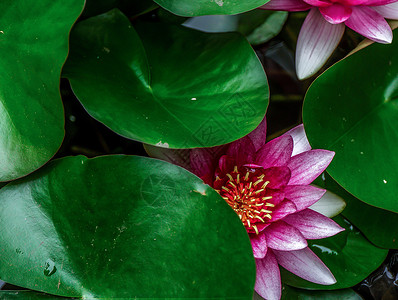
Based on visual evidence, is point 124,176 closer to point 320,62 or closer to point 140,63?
point 140,63

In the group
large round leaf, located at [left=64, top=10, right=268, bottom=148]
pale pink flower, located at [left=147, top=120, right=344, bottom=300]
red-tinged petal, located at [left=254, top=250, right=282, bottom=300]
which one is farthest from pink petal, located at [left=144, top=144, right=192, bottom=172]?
red-tinged petal, located at [left=254, top=250, right=282, bottom=300]

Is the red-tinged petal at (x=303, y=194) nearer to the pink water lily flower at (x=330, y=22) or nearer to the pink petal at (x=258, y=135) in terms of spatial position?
the pink petal at (x=258, y=135)

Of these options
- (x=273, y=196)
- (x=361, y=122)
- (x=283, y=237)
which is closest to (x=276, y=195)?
(x=273, y=196)

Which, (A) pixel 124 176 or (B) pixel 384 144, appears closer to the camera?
(A) pixel 124 176

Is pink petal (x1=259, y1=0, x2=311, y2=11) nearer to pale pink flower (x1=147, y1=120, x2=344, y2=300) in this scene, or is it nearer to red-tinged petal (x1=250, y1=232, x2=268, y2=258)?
pale pink flower (x1=147, y1=120, x2=344, y2=300)

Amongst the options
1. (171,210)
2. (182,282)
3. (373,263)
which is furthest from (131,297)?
(373,263)

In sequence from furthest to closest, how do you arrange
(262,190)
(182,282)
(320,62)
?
(320,62)
(262,190)
(182,282)
